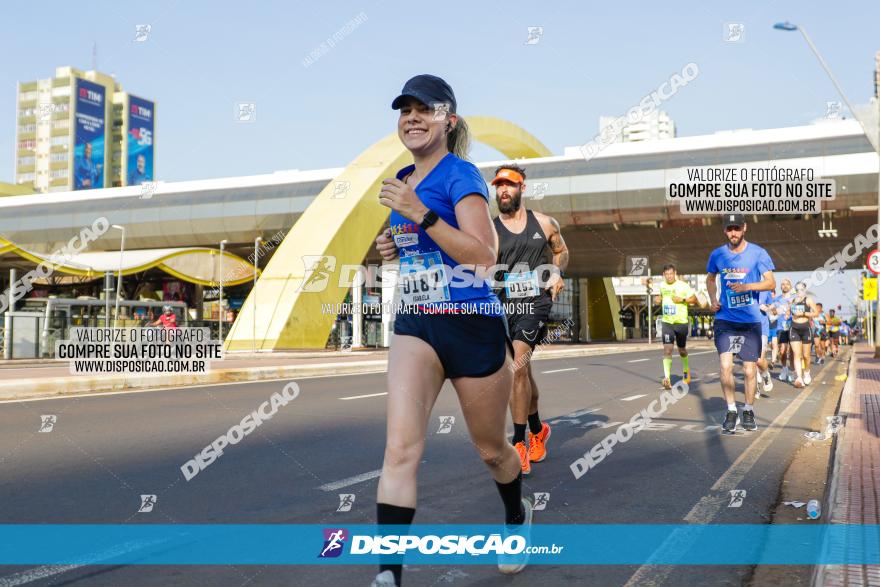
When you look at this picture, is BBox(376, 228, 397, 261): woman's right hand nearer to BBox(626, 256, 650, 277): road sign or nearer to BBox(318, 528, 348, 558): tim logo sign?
BBox(318, 528, 348, 558): tim logo sign

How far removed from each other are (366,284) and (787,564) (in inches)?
1732

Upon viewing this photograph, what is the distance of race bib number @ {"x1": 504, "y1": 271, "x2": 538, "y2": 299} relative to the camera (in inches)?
215

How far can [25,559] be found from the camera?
332cm

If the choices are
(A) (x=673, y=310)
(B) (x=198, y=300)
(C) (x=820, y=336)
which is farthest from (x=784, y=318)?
(B) (x=198, y=300)

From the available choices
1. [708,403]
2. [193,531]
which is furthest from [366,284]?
[193,531]

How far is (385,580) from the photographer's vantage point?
2459 mm

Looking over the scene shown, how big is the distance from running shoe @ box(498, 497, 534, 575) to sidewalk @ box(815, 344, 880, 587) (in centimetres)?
113

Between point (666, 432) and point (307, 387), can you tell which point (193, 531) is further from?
point (307, 387)

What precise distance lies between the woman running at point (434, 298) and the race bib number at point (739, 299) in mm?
4911

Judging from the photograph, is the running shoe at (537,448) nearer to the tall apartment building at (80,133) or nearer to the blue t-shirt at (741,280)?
the blue t-shirt at (741,280)

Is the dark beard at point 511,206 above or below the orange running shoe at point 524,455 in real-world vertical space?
above

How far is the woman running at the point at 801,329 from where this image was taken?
537 inches

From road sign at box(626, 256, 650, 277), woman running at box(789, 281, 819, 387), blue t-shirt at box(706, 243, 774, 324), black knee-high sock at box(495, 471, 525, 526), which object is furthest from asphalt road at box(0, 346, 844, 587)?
road sign at box(626, 256, 650, 277)

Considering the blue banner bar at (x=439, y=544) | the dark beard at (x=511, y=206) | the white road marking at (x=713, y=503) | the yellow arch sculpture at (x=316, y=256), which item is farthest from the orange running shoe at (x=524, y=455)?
the yellow arch sculpture at (x=316, y=256)
